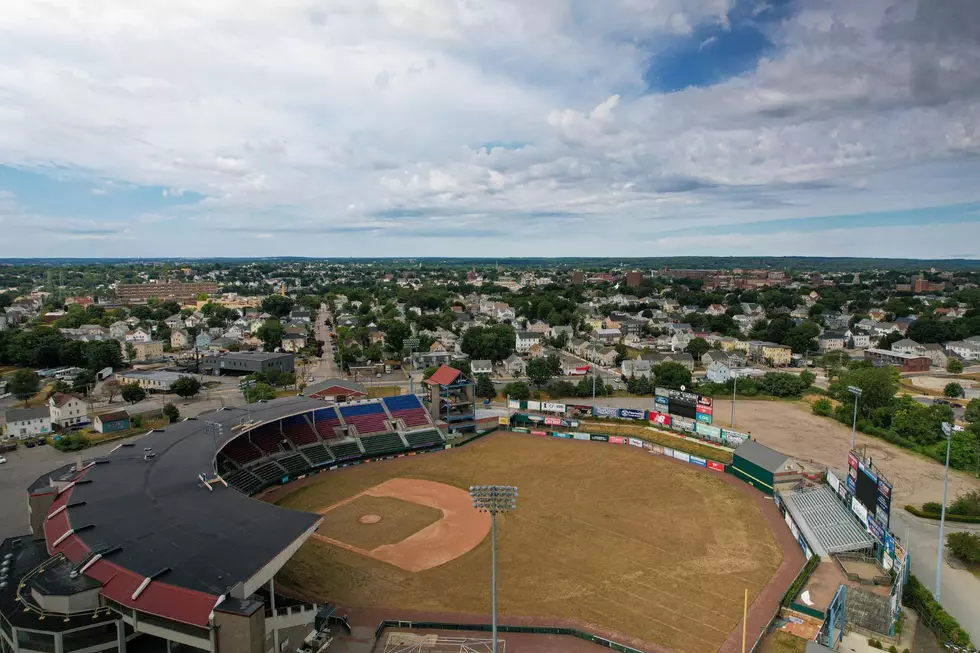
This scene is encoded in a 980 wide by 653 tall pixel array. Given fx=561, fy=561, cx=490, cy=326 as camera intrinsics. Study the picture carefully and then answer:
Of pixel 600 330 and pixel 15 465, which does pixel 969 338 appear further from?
pixel 15 465

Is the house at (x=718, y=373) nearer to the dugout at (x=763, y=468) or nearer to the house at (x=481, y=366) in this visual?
the house at (x=481, y=366)

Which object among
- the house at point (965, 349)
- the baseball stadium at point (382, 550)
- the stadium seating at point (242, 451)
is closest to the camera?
the baseball stadium at point (382, 550)


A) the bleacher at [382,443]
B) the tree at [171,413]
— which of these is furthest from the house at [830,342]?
the tree at [171,413]

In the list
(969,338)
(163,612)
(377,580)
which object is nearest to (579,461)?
(377,580)

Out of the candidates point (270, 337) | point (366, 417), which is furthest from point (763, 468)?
point (270, 337)

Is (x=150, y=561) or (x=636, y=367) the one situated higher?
(x=150, y=561)

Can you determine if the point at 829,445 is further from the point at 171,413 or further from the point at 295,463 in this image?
the point at 171,413
